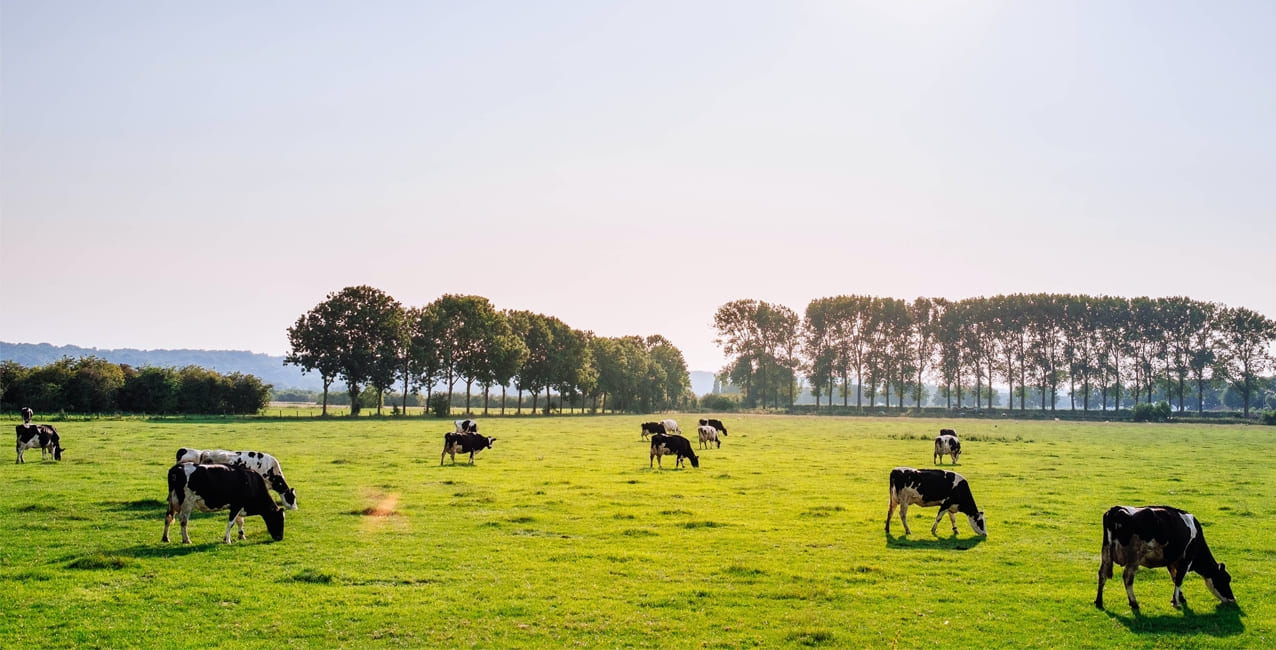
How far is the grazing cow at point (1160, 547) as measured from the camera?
1345cm

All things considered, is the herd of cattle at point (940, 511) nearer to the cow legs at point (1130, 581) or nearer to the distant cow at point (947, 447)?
the cow legs at point (1130, 581)

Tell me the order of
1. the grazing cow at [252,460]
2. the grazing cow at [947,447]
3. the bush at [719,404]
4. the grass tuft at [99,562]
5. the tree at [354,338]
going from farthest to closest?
the bush at [719,404] < the tree at [354,338] < the grazing cow at [947,447] < the grazing cow at [252,460] < the grass tuft at [99,562]

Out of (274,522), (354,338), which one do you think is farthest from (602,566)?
(354,338)

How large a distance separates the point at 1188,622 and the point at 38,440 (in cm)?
4339

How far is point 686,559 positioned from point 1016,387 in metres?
147

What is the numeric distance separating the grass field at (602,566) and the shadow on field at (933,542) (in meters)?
0.11

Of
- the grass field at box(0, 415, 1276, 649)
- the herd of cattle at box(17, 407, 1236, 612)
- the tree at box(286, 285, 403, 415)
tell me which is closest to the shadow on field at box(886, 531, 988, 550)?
the grass field at box(0, 415, 1276, 649)

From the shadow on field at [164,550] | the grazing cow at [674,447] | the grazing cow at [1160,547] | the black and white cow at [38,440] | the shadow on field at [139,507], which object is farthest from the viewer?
the grazing cow at [674,447]

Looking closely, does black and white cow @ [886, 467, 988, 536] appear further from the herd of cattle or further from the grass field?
the grass field

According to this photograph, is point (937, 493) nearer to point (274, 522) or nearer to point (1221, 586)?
point (1221, 586)

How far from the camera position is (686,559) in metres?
17.0

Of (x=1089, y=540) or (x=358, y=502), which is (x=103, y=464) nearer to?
(x=358, y=502)

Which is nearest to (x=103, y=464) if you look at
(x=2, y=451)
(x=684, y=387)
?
(x=2, y=451)

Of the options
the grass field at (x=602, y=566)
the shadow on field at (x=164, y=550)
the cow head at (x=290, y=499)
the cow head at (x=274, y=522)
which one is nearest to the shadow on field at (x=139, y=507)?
the grass field at (x=602, y=566)
